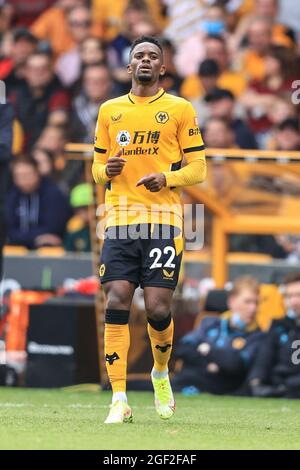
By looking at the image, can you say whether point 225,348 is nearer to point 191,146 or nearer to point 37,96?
point 191,146

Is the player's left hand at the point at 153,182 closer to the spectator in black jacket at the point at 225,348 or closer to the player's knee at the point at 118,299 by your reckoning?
the player's knee at the point at 118,299

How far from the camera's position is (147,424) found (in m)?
9.02

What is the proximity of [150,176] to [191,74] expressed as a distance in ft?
31.3

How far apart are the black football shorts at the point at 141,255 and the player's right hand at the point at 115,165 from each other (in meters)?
0.40

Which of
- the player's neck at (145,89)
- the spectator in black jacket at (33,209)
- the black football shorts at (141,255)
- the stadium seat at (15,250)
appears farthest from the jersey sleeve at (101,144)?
the spectator in black jacket at (33,209)

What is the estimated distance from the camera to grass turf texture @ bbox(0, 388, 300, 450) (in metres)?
7.70

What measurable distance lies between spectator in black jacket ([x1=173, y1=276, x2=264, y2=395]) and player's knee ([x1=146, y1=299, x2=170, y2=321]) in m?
3.75

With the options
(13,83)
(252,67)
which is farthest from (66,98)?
(252,67)

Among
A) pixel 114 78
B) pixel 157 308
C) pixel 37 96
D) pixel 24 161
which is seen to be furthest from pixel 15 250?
pixel 157 308

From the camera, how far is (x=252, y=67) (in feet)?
58.9

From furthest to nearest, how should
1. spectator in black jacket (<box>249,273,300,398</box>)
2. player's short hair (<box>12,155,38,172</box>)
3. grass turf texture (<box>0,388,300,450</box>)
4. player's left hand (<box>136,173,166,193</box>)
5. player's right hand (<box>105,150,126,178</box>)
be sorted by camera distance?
player's short hair (<box>12,155,38,172</box>), spectator in black jacket (<box>249,273,300,398</box>), player's right hand (<box>105,150,126,178</box>), player's left hand (<box>136,173,166,193</box>), grass turf texture (<box>0,388,300,450</box>)

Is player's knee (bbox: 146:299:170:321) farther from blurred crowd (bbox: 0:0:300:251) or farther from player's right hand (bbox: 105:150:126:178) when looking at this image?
blurred crowd (bbox: 0:0:300:251)

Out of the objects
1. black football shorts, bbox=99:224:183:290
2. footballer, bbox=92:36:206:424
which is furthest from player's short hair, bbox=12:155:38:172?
black football shorts, bbox=99:224:183:290

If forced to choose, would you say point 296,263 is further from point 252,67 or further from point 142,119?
point 142,119
